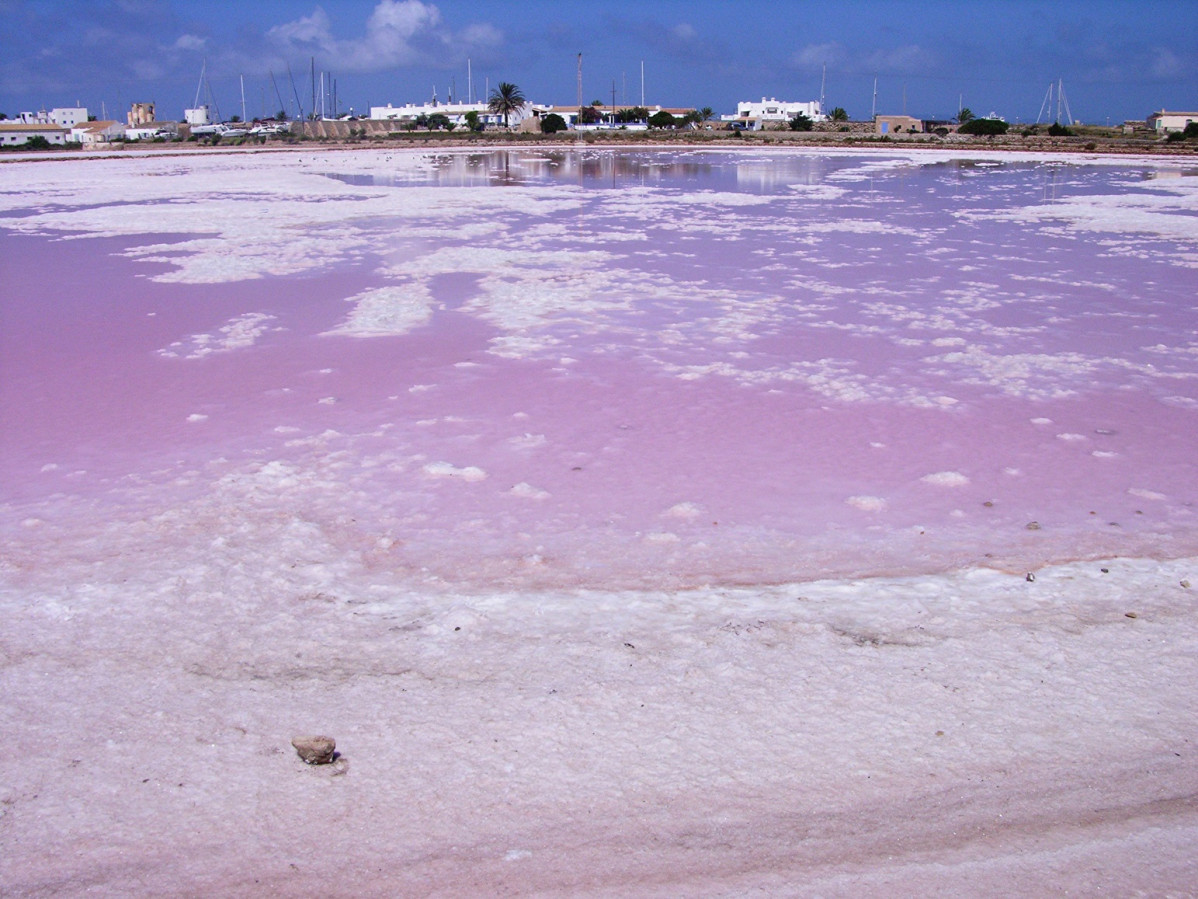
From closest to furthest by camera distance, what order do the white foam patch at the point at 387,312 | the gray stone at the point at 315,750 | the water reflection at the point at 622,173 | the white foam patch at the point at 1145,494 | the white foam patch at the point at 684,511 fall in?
the gray stone at the point at 315,750 < the white foam patch at the point at 684,511 < the white foam patch at the point at 1145,494 < the white foam patch at the point at 387,312 < the water reflection at the point at 622,173

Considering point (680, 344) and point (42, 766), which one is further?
point (680, 344)

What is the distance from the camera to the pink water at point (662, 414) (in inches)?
169

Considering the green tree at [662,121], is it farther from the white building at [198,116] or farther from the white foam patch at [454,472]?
the white foam patch at [454,472]

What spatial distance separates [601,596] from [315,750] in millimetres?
1351

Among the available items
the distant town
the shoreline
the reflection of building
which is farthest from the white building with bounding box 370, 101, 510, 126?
the shoreline

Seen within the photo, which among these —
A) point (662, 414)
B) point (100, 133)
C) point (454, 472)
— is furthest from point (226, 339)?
point (100, 133)

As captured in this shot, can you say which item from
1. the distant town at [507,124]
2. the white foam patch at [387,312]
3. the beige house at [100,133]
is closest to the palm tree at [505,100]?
the distant town at [507,124]

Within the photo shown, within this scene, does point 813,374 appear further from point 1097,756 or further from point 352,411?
point 1097,756

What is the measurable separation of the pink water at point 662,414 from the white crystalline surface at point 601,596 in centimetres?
4

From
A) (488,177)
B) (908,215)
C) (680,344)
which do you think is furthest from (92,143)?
(680,344)

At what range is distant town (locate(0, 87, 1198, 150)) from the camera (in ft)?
254

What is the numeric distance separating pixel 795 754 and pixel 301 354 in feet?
18.7

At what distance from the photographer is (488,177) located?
27.3 meters

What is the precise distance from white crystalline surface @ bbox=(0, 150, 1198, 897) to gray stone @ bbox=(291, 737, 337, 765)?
6cm
